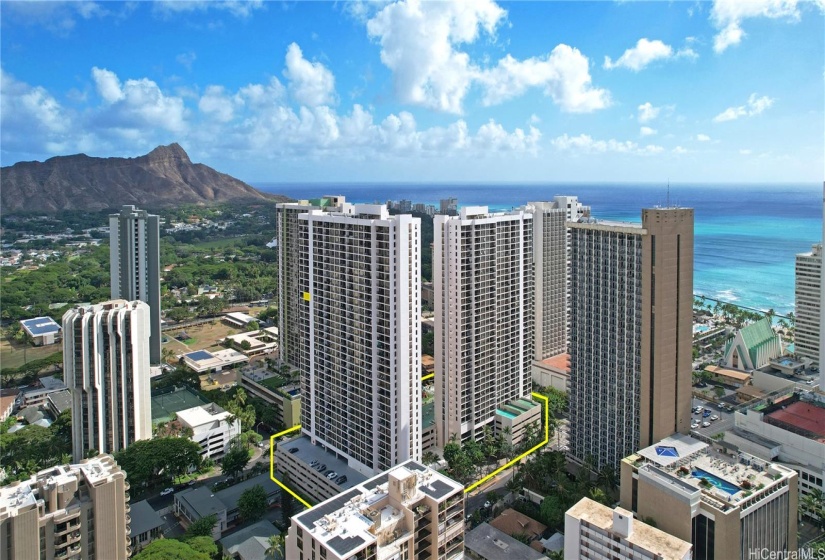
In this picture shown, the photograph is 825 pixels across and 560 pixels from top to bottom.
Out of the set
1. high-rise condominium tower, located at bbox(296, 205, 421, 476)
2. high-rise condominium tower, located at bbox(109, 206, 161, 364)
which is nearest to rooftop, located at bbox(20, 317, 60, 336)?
high-rise condominium tower, located at bbox(109, 206, 161, 364)

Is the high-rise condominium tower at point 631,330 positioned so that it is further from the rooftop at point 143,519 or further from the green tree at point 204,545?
the rooftop at point 143,519

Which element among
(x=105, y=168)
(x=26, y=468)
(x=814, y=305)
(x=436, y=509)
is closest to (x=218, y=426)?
(x=26, y=468)

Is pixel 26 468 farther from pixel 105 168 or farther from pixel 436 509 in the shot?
pixel 105 168

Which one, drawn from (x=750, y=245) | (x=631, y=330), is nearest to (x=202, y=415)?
(x=631, y=330)

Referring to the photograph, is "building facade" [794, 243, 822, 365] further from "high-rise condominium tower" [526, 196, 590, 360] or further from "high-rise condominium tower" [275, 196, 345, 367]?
"high-rise condominium tower" [275, 196, 345, 367]

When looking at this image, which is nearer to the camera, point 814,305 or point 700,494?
point 700,494

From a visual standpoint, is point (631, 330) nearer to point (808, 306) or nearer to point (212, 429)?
point (212, 429)
